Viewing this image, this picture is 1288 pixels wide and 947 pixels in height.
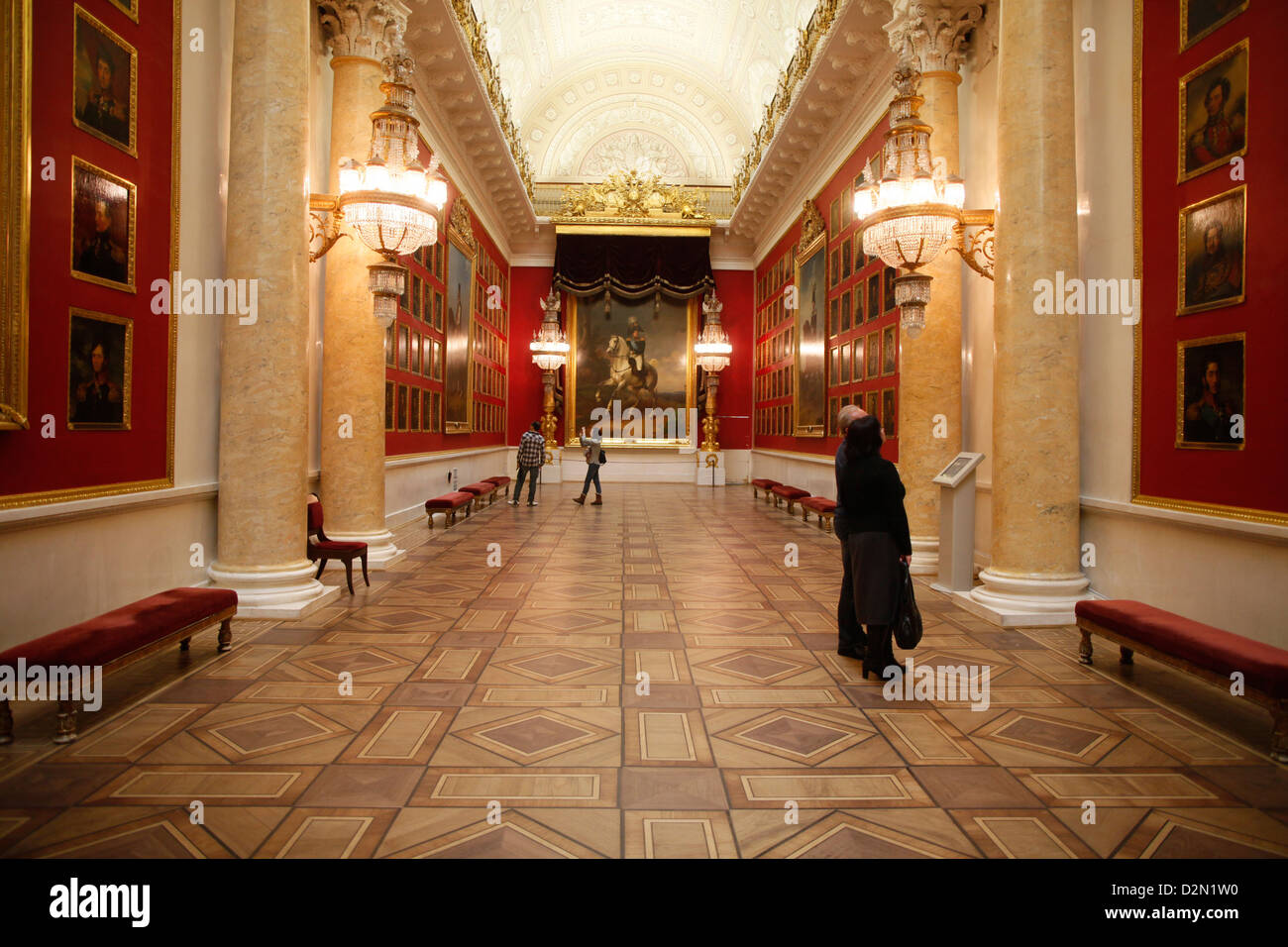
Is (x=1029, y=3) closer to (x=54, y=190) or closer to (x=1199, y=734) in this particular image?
(x=1199, y=734)

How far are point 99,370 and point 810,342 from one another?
13.4 metres

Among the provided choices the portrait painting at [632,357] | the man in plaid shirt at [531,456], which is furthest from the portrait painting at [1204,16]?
the portrait painting at [632,357]

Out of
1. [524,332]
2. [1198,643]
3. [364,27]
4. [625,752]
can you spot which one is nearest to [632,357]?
[524,332]

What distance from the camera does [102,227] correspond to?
201 inches

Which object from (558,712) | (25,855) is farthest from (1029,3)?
(25,855)

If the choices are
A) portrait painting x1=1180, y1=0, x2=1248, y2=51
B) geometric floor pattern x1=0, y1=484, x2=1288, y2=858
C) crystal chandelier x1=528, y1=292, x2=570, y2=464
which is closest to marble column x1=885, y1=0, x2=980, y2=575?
A: geometric floor pattern x1=0, y1=484, x2=1288, y2=858

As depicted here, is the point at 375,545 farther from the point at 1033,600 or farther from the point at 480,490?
the point at 1033,600

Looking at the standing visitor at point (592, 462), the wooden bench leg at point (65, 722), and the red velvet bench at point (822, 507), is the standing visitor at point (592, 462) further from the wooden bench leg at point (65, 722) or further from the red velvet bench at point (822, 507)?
the wooden bench leg at point (65, 722)

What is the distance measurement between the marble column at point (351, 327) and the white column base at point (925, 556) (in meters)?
6.46

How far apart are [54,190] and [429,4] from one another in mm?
7922

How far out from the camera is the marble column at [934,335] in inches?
357

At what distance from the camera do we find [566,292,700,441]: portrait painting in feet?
79.8

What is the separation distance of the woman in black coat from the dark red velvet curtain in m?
19.3

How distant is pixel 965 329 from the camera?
949 cm
